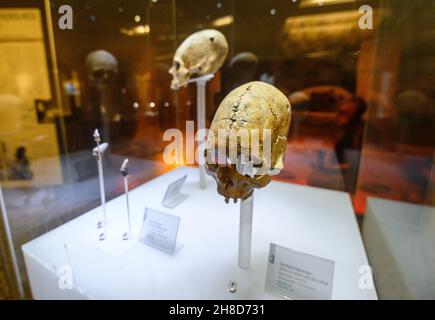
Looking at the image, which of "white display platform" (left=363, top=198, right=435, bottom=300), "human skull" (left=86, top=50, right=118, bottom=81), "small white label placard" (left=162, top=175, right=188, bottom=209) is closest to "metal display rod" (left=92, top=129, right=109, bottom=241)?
"small white label placard" (left=162, top=175, right=188, bottom=209)

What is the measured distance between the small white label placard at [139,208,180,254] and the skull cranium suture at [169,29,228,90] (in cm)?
73

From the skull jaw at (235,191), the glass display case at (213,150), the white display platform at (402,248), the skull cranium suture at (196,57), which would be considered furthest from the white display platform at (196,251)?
the skull cranium suture at (196,57)

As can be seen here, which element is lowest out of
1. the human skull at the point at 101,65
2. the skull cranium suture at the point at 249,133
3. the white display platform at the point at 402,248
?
the white display platform at the point at 402,248

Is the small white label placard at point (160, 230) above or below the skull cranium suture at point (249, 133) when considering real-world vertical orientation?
below

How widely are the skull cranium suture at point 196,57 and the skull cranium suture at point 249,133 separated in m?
0.69

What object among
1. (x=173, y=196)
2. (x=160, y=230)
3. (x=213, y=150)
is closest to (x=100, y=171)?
(x=160, y=230)

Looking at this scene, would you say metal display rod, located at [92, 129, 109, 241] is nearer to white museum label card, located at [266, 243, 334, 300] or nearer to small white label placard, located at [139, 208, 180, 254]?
small white label placard, located at [139, 208, 180, 254]

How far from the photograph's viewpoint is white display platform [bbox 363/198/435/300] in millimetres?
1090

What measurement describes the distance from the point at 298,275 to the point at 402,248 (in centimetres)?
77

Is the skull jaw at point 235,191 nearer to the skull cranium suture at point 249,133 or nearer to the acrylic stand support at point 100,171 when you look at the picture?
the skull cranium suture at point 249,133

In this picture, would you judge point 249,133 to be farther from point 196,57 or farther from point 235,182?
point 196,57

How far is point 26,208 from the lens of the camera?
4.66 ft

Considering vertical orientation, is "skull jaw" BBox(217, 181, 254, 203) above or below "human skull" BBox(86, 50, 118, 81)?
below

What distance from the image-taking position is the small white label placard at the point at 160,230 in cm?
109
